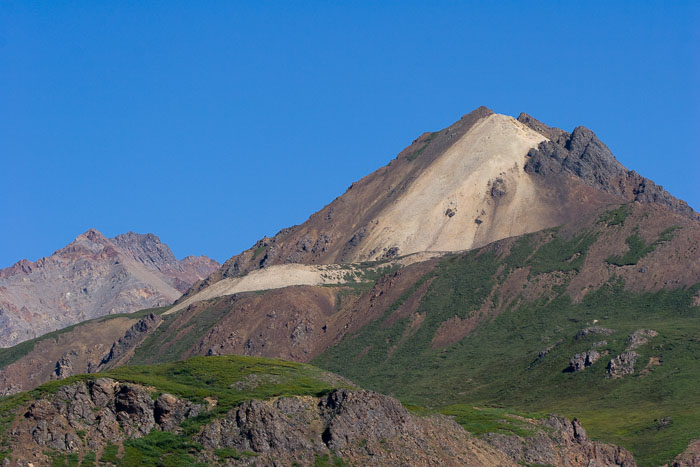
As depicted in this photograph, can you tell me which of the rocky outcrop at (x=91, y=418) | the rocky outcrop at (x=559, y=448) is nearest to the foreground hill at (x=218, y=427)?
the rocky outcrop at (x=91, y=418)

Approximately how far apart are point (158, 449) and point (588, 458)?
2026 inches

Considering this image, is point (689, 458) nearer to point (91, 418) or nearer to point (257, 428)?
point (257, 428)

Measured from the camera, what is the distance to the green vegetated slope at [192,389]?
103 meters

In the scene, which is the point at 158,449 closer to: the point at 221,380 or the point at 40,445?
the point at 40,445

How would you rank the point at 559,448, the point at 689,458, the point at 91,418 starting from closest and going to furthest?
the point at 91,418 → the point at 559,448 → the point at 689,458

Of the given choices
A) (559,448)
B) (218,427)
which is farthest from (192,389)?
(559,448)

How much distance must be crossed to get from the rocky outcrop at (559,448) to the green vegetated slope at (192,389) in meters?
19.5

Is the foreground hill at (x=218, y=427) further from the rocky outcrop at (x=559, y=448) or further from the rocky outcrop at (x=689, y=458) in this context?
the rocky outcrop at (x=689, y=458)

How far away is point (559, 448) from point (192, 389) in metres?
40.8

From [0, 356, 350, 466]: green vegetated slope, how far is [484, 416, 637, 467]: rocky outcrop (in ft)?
64.0

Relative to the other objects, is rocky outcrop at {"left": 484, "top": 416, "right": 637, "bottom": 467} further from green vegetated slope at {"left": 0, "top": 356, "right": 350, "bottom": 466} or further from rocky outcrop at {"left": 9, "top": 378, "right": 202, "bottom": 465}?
rocky outcrop at {"left": 9, "top": 378, "right": 202, "bottom": 465}

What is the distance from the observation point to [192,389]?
11588 cm

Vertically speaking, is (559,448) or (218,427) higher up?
(559,448)

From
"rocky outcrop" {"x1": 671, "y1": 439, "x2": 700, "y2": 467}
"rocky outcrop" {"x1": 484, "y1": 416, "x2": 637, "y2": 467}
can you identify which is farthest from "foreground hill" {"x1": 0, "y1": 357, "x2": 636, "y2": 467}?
"rocky outcrop" {"x1": 671, "y1": 439, "x2": 700, "y2": 467}
